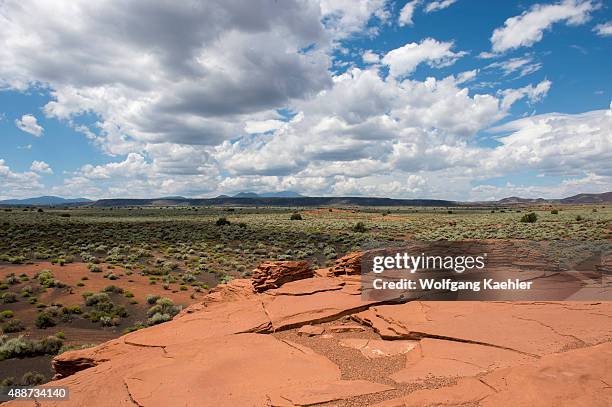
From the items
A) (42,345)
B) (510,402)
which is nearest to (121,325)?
(42,345)

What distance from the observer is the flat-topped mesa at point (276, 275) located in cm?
1453

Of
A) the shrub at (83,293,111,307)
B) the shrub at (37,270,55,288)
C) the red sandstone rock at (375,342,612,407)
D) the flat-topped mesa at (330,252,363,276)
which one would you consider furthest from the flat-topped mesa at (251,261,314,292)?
the shrub at (37,270,55,288)

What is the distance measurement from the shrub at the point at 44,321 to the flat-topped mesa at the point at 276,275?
416 inches

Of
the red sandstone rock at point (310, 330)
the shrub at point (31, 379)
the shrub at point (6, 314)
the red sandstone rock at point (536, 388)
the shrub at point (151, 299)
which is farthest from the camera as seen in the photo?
the shrub at point (151, 299)

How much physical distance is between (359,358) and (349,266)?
809 cm

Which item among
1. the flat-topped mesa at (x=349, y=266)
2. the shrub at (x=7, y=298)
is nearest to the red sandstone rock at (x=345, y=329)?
the flat-topped mesa at (x=349, y=266)

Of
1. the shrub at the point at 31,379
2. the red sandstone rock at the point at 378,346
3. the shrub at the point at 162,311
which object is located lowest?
the shrub at the point at 31,379

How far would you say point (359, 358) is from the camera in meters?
7.64

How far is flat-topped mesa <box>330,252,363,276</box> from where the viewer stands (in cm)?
1543

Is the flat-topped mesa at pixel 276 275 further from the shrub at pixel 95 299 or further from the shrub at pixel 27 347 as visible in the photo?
the shrub at pixel 95 299

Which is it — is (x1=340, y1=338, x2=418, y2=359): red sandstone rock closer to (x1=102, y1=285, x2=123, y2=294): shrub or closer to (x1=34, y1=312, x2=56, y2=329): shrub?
(x1=34, y1=312, x2=56, y2=329): shrub

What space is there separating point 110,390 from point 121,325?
12.9m

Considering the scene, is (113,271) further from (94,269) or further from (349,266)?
(349,266)

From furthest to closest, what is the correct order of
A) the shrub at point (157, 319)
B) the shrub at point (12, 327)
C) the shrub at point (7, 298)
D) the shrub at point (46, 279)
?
the shrub at point (46, 279), the shrub at point (7, 298), the shrub at point (157, 319), the shrub at point (12, 327)
